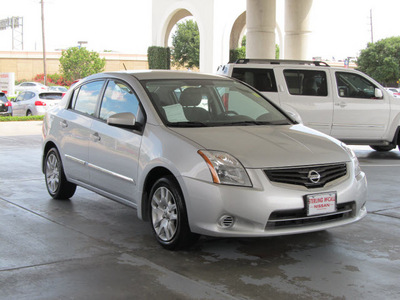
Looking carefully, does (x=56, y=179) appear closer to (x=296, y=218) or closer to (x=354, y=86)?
(x=296, y=218)

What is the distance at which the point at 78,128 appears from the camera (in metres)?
6.82

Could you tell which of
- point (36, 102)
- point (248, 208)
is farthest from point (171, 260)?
point (36, 102)

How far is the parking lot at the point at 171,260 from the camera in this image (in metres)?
4.30

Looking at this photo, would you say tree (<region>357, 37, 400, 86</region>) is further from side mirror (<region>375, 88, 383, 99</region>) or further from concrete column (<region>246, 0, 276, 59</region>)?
side mirror (<region>375, 88, 383, 99</region>)

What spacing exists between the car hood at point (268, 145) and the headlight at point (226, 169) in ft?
0.22

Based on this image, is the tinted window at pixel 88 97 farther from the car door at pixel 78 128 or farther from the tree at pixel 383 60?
the tree at pixel 383 60

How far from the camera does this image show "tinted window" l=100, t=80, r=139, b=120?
608 cm

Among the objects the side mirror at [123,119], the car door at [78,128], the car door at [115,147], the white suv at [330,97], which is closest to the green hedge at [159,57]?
the white suv at [330,97]

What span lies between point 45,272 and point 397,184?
628cm

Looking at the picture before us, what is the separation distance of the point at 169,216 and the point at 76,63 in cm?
6619

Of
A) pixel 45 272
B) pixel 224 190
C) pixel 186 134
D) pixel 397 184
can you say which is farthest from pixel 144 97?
pixel 397 184

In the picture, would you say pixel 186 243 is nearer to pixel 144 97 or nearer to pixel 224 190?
pixel 224 190

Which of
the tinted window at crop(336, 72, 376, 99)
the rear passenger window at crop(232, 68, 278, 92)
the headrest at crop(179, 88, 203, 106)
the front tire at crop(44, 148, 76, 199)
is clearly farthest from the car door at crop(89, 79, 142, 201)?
the tinted window at crop(336, 72, 376, 99)

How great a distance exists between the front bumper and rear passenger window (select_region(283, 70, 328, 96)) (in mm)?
7394
